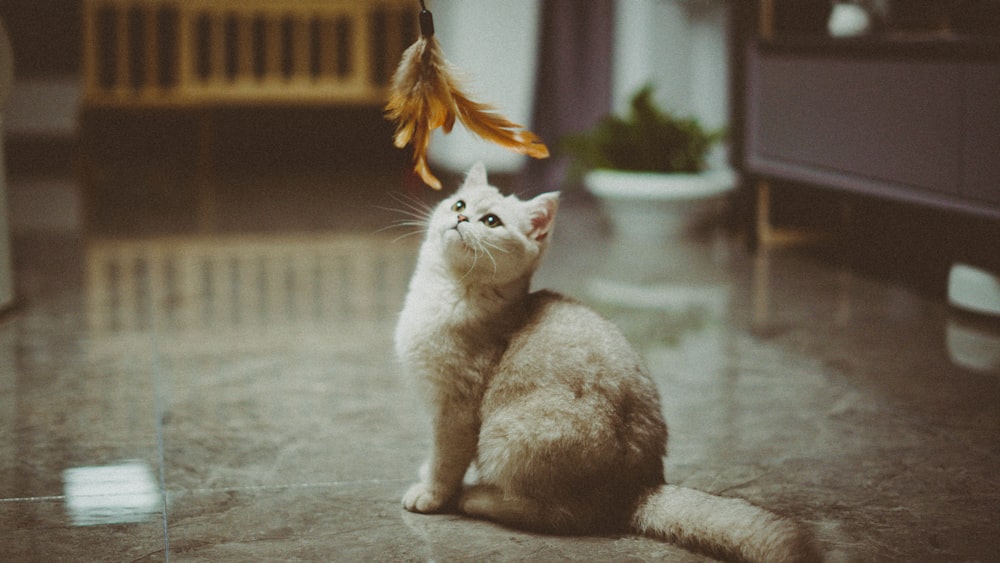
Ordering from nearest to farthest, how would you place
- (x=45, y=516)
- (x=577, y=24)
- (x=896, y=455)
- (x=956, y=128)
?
(x=45, y=516)
(x=896, y=455)
(x=956, y=128)
(x=577, y=24)

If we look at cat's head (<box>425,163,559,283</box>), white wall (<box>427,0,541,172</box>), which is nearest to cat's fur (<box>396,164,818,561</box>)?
cat's head (<box>425,163,559,283</box>)

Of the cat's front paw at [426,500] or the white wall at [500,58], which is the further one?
the white wall at [500,58]

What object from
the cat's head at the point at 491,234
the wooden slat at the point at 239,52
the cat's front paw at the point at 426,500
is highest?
the wooden slat at the point at 239,52

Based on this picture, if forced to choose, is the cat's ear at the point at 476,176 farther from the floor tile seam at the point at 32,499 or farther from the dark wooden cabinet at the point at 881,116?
the dark wooden cabinet at the point at 881,116

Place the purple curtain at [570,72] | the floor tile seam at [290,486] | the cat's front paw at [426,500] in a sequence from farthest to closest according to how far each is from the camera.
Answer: the purple curtain at [570,72], the floor tile seam at [290,486], the cat's front paw at [426,500]

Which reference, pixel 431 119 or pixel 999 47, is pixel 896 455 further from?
pixel 999 47

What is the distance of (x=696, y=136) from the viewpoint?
11.7 ft

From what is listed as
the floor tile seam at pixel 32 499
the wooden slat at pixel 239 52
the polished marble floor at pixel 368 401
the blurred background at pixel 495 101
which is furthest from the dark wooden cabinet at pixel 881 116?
the wooden slat at pixel 239 52

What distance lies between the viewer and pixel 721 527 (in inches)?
48.2

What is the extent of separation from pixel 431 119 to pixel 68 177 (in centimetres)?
423

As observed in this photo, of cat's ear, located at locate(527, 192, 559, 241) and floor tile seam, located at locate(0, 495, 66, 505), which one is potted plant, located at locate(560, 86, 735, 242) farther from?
floor tile seam, located at locate(0, 495, 66, 505)

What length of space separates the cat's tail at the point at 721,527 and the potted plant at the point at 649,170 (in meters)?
2.18

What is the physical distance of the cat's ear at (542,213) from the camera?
1.37 m

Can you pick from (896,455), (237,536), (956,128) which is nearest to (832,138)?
(956,128)
